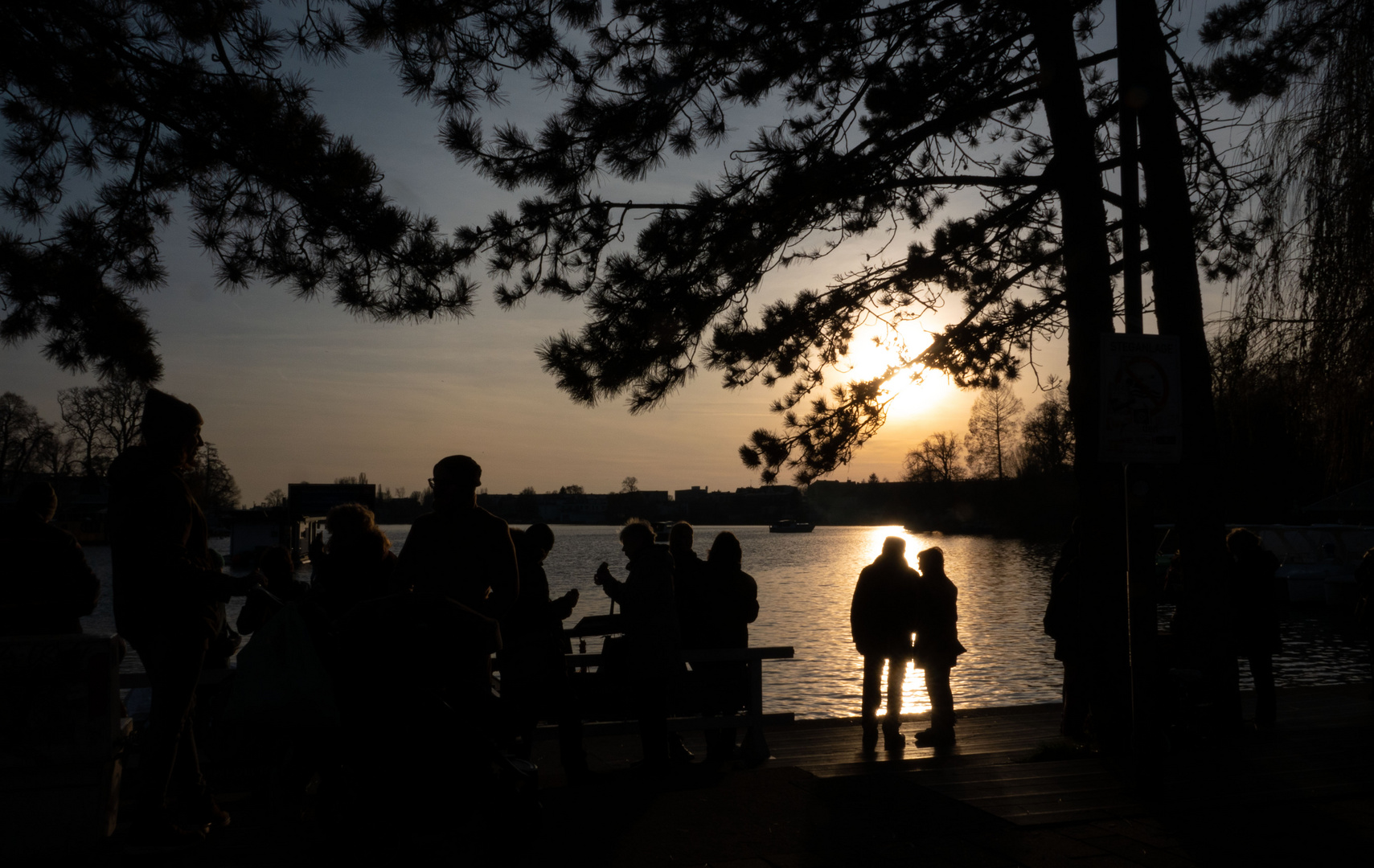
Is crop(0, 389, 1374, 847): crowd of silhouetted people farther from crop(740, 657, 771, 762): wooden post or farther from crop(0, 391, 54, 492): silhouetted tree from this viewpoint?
crop(0, 391, 54, 492): silhouetted tree

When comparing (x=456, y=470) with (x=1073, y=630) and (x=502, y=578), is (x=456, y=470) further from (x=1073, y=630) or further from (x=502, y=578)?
(x=1073, y=630)

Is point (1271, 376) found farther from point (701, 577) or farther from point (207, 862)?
point (207, 862)

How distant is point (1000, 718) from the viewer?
420 inches

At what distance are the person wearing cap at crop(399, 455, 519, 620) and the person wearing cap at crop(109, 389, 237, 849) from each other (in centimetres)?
79

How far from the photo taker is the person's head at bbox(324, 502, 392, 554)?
484 centimetres

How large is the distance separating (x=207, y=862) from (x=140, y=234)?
418 cm

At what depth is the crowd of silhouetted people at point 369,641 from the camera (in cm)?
386

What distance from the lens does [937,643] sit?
860 cm

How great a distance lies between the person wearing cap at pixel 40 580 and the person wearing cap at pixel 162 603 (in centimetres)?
73

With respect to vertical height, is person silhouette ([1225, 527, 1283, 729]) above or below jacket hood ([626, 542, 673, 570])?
below

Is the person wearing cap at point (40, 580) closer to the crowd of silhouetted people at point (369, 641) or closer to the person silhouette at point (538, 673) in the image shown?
the crowd of silhouetted people at point (369, 641)

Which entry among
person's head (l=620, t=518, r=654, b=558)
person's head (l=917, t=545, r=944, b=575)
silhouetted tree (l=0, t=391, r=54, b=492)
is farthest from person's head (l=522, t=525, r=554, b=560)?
silhouetted tree (l=0, t=391, r=54, b=492)

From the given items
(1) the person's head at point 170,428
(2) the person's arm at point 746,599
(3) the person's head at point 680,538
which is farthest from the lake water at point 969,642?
(1) the person's head at point 170,428

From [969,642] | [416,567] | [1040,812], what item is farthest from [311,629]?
[969,642]
